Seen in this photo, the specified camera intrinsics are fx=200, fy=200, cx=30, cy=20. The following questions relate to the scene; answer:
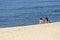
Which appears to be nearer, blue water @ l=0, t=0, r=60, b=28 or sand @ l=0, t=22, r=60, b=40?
sand @ l=0, t=22, r=60, b=40

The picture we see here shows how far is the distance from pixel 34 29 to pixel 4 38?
115 centimetres

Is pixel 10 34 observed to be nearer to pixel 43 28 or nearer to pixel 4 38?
pixel 4 38

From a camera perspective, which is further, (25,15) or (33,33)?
(25,15)

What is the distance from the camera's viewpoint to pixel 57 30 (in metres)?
6.14

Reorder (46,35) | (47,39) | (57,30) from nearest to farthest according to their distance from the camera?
(47,39) < (46,35) < (57,30)

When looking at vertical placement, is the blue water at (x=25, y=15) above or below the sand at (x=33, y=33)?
below

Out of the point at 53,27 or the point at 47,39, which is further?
the point at 53,27

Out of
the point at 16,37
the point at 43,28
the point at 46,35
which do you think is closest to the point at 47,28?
the point at 43,28

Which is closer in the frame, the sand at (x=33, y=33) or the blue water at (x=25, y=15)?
the sand at (x=33, y=33)

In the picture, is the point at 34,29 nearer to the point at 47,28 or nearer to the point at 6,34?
the point at 47,28

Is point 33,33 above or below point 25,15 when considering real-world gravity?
above

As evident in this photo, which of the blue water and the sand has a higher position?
the sand

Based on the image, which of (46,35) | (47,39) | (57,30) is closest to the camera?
(47,39)

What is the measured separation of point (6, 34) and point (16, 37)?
1.31 feet
